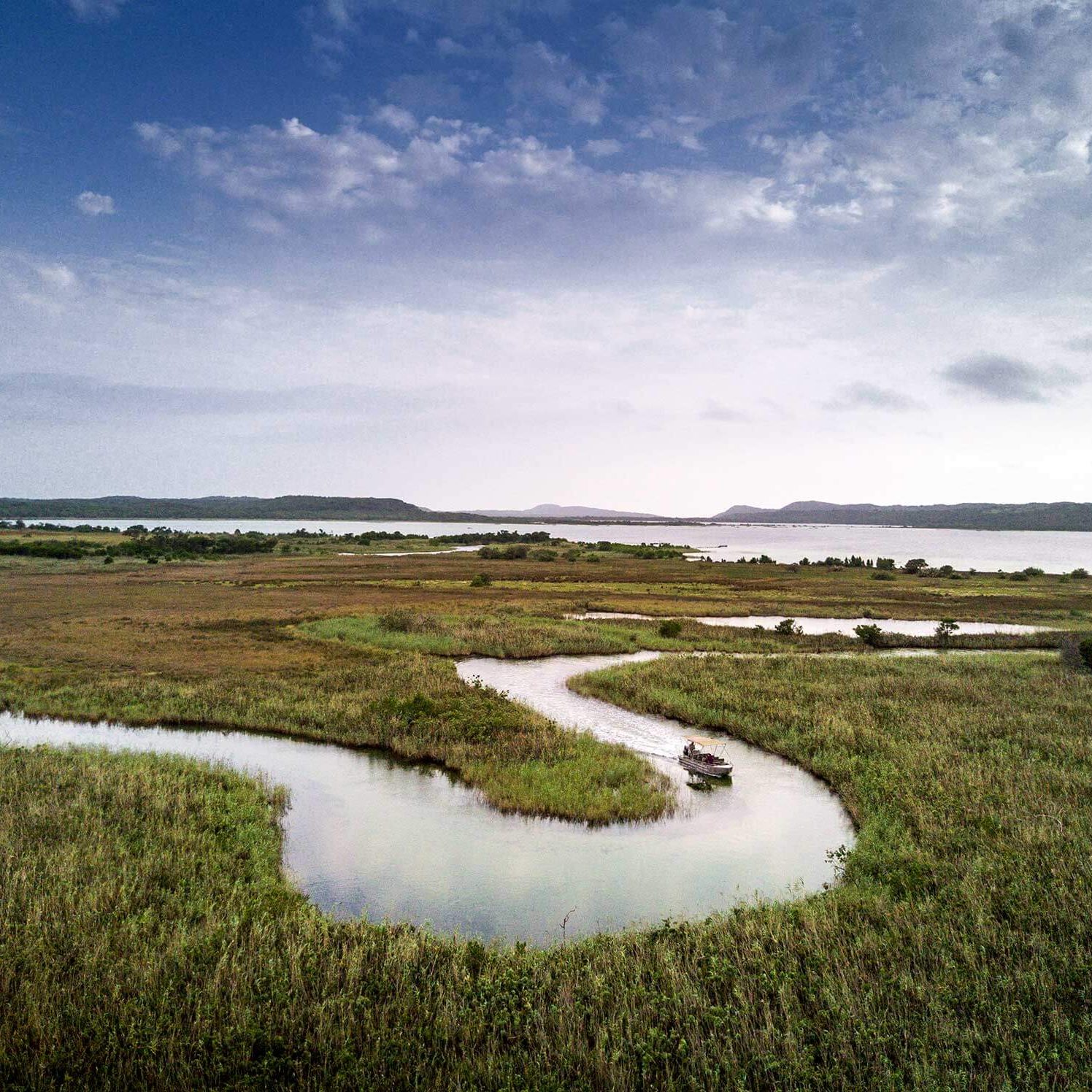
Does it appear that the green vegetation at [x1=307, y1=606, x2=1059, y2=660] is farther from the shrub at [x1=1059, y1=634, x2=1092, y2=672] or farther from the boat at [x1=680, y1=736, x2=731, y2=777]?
the boat at [x1=680, y1=736, x2=731, y2=777]

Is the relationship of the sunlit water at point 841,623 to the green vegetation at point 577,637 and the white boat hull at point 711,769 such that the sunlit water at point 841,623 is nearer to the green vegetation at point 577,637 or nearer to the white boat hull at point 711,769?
the green vegetation at point 577,637

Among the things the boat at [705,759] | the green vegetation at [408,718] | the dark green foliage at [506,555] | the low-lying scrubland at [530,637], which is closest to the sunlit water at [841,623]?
the low-lying scrubland at [530,637]

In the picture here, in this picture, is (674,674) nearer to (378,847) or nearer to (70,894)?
(378,847)

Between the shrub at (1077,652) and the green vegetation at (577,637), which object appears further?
the green vegetation at (577,637)

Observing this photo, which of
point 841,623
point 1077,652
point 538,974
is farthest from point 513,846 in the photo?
point 841,623

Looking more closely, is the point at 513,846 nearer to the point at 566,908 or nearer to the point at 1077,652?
the point at 566,908

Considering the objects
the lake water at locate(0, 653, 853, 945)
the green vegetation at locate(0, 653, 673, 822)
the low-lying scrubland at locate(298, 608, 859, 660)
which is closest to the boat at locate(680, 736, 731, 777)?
the lake water at locate(0, 653, 853, 945)
